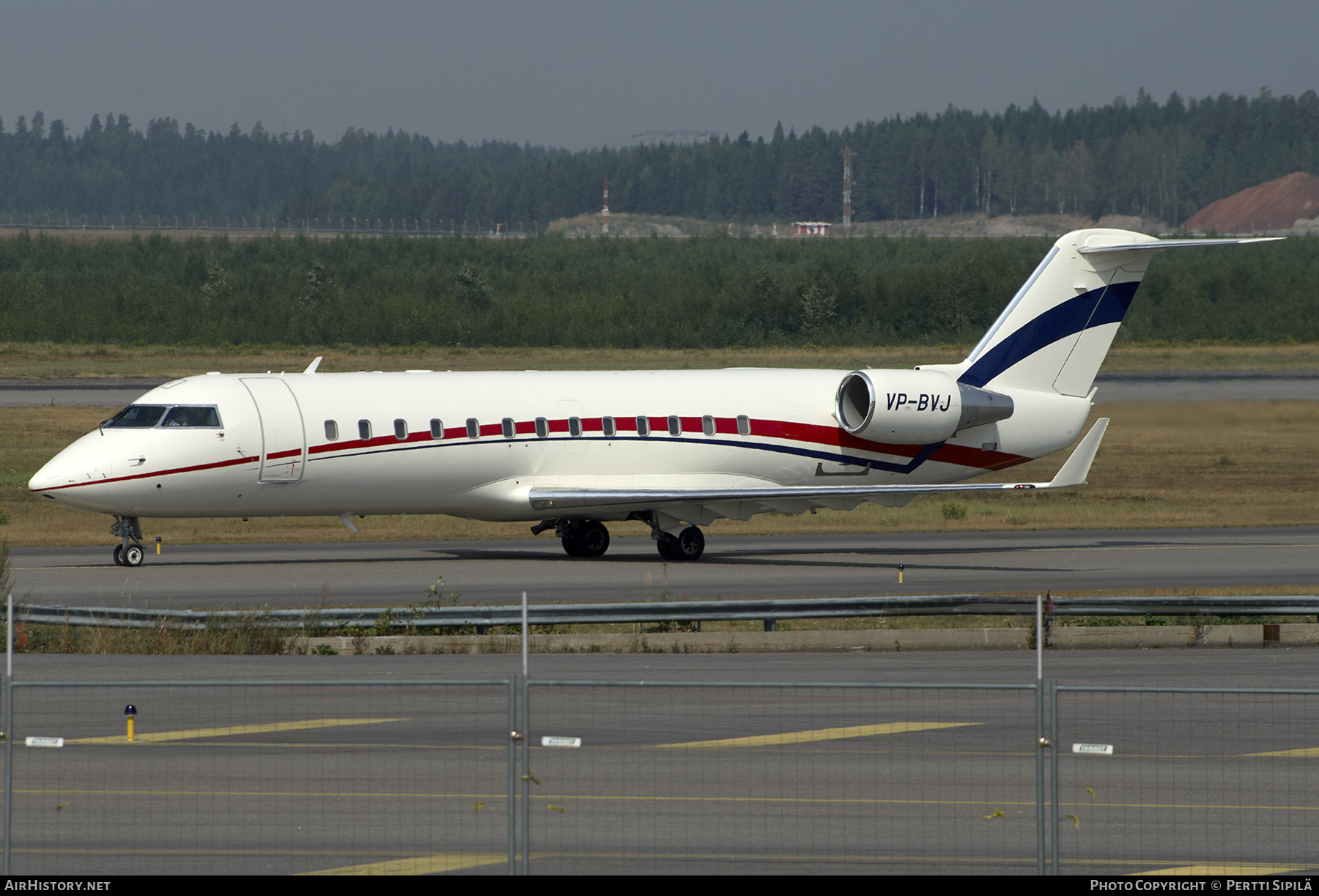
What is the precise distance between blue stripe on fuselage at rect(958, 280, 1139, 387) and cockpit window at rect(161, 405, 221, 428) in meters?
14.9

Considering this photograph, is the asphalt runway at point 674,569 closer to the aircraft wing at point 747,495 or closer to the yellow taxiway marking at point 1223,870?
the aircraft wing at point 747,495

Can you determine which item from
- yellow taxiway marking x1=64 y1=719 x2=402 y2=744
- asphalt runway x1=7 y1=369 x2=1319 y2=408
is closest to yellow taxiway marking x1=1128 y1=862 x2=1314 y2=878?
yellow taxiway marking x1=64 y1=719 x2=402 y2=744

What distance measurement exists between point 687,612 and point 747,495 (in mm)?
8918

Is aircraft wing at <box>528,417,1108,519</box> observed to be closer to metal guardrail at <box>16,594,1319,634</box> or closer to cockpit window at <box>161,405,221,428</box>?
cockpit window at <box>161,405,221,428</box>

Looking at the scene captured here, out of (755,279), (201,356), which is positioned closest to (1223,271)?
(755,279)

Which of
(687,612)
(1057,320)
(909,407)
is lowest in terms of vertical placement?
(687,612)

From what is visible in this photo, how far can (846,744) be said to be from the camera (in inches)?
563

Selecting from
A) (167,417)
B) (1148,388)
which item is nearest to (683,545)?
(167,417)

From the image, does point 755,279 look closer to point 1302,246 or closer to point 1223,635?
point 1302,246

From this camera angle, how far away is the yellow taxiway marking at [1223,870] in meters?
10.4

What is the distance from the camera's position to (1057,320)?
32.7 meters

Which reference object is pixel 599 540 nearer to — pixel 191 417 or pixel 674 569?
pixel 674 569

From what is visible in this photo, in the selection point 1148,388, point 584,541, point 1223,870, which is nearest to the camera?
point 1223,870

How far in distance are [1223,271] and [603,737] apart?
9130 centimetres
